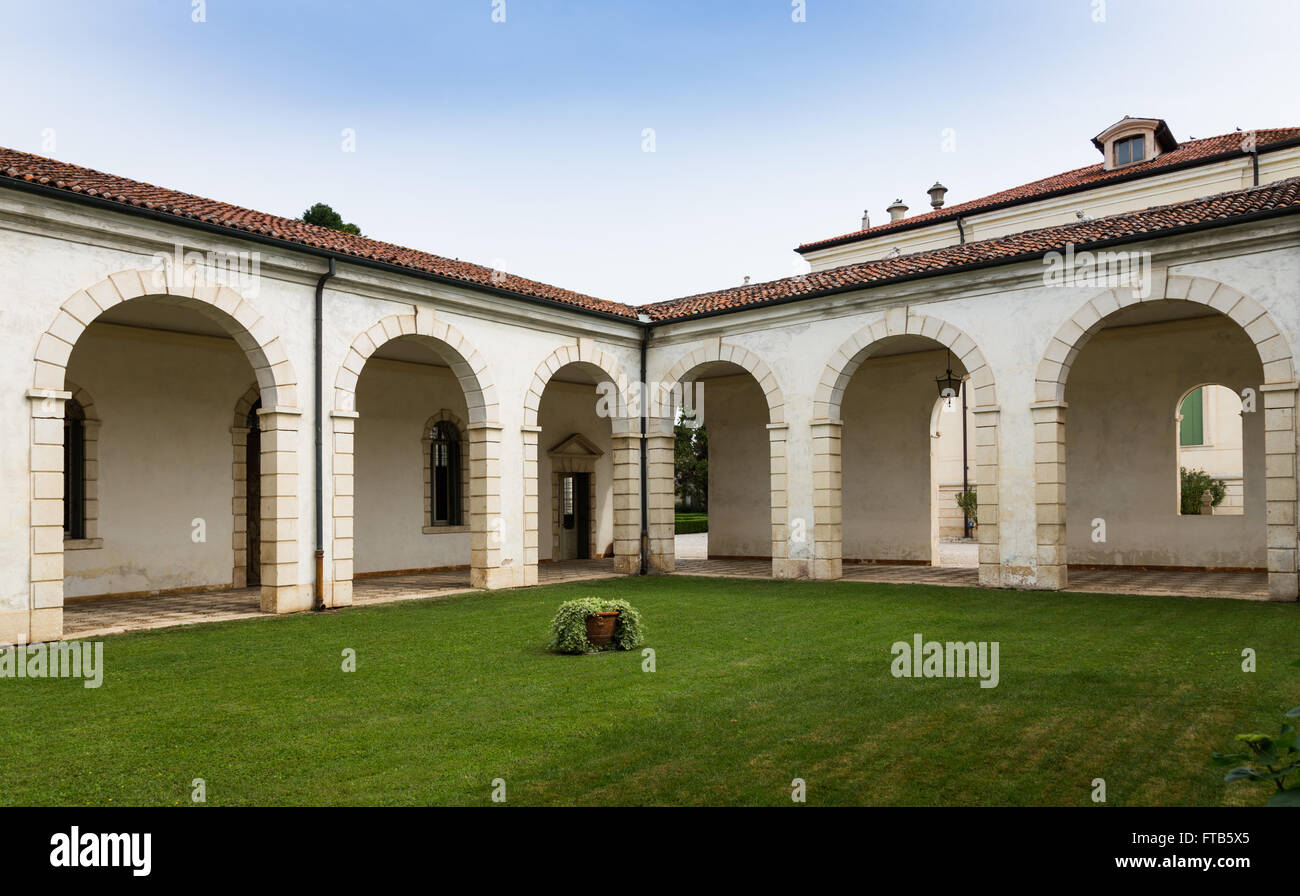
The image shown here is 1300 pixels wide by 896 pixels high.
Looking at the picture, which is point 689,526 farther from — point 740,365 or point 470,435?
point 470,435

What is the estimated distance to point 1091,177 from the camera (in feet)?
78.4

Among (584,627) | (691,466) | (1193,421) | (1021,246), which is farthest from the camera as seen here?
(691,466)

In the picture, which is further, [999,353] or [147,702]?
[999,353]

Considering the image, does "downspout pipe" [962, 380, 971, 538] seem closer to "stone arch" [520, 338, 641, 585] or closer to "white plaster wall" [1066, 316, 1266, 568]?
"white plaster wall" [1066, 316, 1266, 568]

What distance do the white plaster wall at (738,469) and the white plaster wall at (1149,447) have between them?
23.1 ft

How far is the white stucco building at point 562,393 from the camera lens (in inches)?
434

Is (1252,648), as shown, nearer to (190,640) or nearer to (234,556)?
(190,640)

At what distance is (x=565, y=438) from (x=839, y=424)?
8183 millimetres

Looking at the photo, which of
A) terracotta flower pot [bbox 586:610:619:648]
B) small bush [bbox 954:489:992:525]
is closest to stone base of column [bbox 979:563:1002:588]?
terracotta flower pot [bbox 586:610:619:648]

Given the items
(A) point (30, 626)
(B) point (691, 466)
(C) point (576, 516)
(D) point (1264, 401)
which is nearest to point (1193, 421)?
(D) point (1264, 401)

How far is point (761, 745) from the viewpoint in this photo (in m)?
5.41
